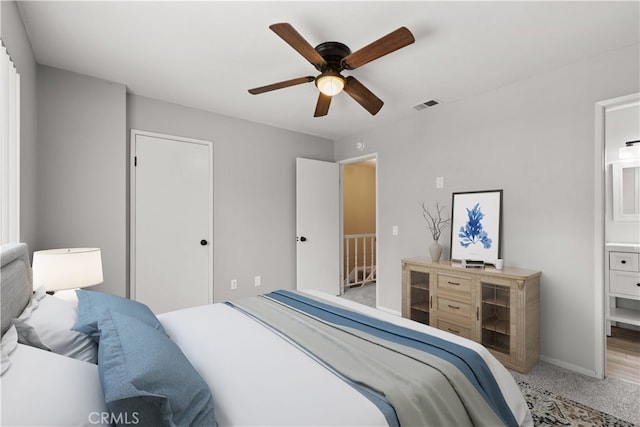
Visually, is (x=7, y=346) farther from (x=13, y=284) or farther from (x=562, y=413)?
(x=562, y=413)

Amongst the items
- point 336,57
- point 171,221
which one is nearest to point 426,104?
point 336,57

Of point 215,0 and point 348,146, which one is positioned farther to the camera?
point 348,146

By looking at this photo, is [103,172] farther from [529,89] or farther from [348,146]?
[529,89]

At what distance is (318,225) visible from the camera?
459 centimetres

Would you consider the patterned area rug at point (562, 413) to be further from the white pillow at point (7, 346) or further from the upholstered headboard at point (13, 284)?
the upholstered headboard at point (13, 284)

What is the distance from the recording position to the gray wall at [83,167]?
262 centimetres

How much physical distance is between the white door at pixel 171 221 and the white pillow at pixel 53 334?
6.42 feet

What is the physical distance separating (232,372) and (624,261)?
3.90 m

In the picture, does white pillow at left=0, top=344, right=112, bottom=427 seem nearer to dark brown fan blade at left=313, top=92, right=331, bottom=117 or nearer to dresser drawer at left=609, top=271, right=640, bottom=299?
dark brown fan blade at left=313, top=92, right=331, bottom=117

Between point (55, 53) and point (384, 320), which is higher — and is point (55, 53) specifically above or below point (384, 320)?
above

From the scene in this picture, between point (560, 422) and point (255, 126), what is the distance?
13.2 feet

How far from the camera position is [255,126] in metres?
4.08

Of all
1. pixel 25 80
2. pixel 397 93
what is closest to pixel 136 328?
pixel 25 80

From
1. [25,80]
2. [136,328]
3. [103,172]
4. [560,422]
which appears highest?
[25,80]
